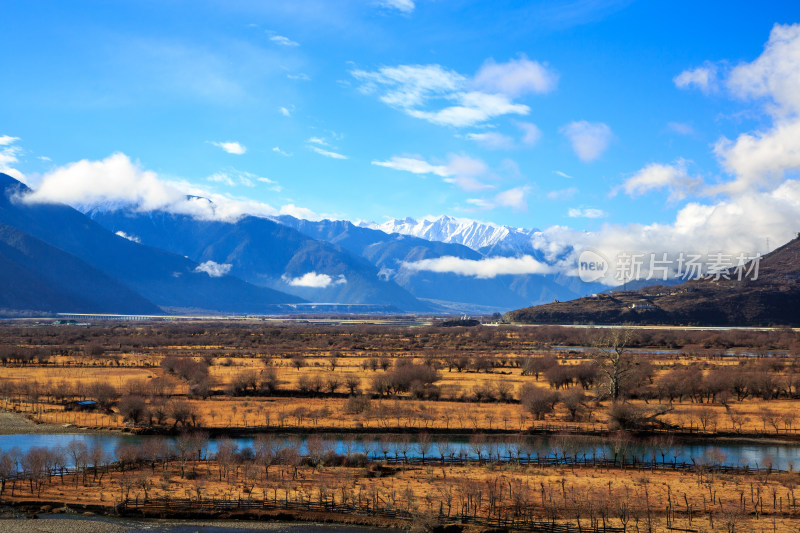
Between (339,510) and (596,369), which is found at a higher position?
(596,369)

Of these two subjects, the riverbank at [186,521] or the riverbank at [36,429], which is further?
the riverbank at [36,429]

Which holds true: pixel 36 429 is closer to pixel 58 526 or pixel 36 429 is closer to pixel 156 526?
pixel 58 526

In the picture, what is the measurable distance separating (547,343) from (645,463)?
113870 millimetres

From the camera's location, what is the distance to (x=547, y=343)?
152 meters

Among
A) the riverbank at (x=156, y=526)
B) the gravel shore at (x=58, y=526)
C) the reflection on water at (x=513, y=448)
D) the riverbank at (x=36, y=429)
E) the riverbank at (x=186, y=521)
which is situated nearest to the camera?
the gravel shore at (x=58, y=526)

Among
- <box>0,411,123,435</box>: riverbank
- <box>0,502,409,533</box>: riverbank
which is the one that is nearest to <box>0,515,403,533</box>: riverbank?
<box>0,502,409,533</box>: riverbank

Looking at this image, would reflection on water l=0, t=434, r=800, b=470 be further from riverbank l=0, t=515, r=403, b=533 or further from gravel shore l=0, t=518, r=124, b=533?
gravel shore l=0, t=518, r=124, b=533

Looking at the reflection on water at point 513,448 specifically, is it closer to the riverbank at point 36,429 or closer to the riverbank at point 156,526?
the riverbank at point 36,429

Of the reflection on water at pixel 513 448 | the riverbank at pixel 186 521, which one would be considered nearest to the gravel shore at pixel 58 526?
the riverbank at pixel 186 521

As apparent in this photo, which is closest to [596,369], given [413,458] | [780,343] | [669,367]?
[669,367]

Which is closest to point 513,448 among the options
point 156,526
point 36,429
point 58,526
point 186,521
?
point 186,521

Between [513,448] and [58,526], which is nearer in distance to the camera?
→ [58,526]

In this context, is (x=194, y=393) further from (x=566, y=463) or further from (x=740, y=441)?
(x=740, y=441)

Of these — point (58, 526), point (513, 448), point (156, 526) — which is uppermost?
point (513, 448)
